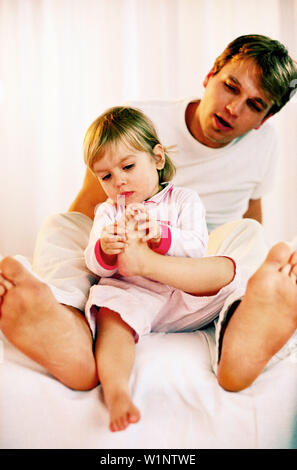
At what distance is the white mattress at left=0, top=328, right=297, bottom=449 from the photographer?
0.70m

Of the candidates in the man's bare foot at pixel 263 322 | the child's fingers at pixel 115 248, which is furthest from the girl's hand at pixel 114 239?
the man's bare foot at pixel 263 322

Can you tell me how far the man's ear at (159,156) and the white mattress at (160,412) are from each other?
1.16 ft

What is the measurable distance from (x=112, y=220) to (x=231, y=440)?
0.42 metres

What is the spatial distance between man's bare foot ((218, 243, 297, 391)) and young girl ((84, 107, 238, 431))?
4.0 inches

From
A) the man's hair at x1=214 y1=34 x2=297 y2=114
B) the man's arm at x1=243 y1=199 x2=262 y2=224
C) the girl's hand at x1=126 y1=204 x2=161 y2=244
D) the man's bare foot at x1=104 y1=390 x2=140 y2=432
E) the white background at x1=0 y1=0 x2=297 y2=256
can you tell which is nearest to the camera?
the man's bare foot at x1=104 y1=390 x2=140 y2=432

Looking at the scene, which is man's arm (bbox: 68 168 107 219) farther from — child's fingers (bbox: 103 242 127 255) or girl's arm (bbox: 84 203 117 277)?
child's fingers (bbox: 103 242 127 255)

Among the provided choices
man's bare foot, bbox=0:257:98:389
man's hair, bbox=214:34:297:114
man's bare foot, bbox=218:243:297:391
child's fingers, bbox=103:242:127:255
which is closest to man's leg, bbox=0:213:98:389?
man's bare foot, bbox=0:257:98:389

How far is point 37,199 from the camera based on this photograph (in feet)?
3.43

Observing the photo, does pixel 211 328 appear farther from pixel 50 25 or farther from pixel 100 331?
pixel 50 25

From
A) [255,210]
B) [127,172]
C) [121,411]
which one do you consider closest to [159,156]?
[127,172]

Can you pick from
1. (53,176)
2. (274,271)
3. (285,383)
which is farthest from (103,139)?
(285,383)

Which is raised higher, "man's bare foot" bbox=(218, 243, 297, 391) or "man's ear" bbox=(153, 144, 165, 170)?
"man's ear" bbox=(153, 144, 165, 170)

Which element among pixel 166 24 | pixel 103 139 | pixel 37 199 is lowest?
pixel 37 199

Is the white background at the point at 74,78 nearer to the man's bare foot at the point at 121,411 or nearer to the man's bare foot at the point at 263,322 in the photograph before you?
the man's bare foot at the point at 263,322
